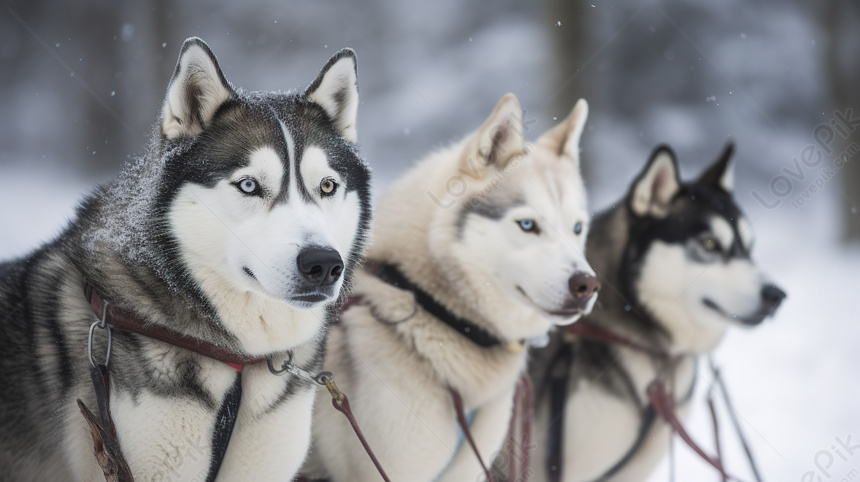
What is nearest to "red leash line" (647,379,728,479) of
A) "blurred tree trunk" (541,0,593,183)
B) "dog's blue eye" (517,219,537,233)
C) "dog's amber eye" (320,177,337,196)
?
"dog's blue eye" (517,219,537,233)

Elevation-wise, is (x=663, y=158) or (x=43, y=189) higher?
(x=663, y=158)

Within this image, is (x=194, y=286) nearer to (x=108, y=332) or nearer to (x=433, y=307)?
(x=108, y=332)

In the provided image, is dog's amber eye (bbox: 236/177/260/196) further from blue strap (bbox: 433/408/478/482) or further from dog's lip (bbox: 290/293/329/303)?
blue strap (bbox: 433/408/478/482)

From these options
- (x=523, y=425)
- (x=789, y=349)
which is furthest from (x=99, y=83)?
(x=789, y=349)

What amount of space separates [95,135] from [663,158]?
8.63 feet

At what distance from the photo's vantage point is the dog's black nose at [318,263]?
3.40 ft

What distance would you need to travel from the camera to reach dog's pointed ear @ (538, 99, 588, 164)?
6.09ft

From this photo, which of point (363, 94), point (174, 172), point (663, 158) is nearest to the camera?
point (174, 172)

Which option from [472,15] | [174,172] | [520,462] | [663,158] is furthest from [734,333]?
[174,172]

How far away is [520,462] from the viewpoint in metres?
2.01

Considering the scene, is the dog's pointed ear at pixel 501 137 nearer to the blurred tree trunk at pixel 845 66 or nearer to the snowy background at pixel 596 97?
the snowy background at pixel 596 97

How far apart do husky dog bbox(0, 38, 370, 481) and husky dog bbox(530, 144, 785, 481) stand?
3.80 feet

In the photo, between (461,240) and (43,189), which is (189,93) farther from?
(43,189)

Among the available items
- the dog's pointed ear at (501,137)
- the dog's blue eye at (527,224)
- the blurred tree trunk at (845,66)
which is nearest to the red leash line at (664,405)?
the dog's blue eye at (527,224)
